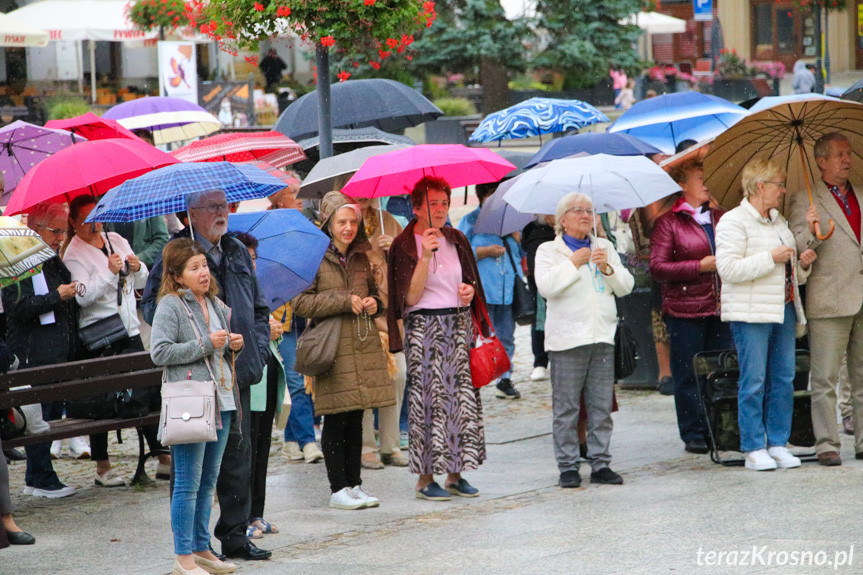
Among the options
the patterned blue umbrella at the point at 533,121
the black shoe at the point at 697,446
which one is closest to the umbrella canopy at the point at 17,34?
the patterned blue umbrella at the point at 533,121

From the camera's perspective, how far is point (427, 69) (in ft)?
89.2

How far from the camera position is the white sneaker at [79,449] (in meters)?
9.02

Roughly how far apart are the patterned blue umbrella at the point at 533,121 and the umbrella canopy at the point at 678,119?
0.35 m

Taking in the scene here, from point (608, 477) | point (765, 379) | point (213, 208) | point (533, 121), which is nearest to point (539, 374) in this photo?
point (533, 121)

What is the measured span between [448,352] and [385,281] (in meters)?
1.02

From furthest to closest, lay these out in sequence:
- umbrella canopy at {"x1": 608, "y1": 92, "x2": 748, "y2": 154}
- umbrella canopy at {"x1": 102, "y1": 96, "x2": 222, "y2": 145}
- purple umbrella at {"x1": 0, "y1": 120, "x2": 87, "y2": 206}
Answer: umbrella canopy at {"x1": 102, "y1": 96, "x2": 222, "y2": 145}, umbrella canopy at {"x1": 608, "y1": 92, "x2": 748, "y2": 154}, purple umbrella at {"x1": 0, "y1": 120, "x2": 87, "y2": 206}

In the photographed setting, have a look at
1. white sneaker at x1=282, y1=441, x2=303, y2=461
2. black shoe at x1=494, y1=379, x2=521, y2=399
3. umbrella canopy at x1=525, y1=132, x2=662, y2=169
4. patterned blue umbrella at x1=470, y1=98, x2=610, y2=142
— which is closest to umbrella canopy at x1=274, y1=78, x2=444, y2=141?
patterned blue umbrella at x1=470, y1=98, x2=610, y2=142

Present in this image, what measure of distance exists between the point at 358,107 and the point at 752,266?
426cm

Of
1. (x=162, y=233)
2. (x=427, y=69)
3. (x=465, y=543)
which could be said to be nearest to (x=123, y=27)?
(x=427, y=69)

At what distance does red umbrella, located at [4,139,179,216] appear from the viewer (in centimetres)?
712

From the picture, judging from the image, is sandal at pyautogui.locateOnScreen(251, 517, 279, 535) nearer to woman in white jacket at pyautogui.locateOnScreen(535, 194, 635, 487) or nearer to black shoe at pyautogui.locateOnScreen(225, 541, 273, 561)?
black shoe at pyautogui.locateOnScreen(225, 541, 273, 561)

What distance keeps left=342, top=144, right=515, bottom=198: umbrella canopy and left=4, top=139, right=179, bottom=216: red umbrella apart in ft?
4.29

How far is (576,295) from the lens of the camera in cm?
732

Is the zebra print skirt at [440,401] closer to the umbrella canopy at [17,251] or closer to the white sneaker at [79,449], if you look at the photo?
the umbrella canopy at [17,251]
